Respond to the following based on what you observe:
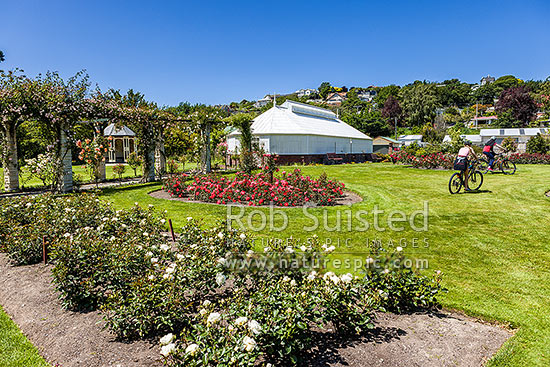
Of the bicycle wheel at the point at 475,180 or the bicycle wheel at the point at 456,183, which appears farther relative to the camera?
the bicycle wheel at the point at 475,180

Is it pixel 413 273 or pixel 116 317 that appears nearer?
pixel 116 317

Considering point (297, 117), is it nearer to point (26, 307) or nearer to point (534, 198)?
point (534, 198)

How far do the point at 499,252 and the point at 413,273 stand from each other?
2.67m

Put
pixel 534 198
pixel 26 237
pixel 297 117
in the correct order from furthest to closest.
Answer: pixel 297 117
pixel 534 198
pixel 26 237

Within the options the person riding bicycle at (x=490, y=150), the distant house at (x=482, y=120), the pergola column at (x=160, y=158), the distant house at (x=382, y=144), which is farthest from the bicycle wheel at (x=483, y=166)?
the distant house at (x=482, y=120)

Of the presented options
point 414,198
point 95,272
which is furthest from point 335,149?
point 95,272

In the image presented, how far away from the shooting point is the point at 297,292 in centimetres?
297

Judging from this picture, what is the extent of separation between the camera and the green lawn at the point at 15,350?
2.87 m

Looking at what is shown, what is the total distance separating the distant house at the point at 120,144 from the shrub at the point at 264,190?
24237 millimetres

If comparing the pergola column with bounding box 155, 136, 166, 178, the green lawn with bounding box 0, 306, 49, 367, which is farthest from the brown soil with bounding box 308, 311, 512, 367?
the pergola column with bounding box 155, 136, 166, 178

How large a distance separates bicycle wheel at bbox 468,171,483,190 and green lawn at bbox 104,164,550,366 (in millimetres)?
349

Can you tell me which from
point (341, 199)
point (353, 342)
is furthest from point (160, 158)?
point (353, 342)

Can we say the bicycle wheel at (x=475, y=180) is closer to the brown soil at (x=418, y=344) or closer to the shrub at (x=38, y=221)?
the brown soil at (x=418, y=344)

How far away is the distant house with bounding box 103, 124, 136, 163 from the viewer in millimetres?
32781
